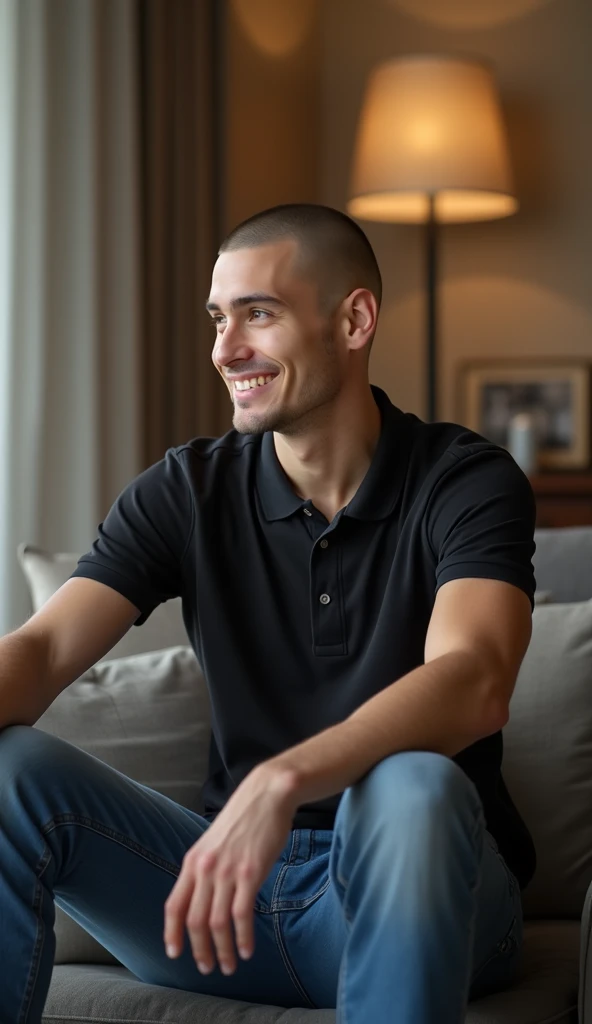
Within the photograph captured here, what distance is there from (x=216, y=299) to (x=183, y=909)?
0.80 m

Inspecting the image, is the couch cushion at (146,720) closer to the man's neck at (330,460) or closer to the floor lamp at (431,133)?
the man's neck at (330,460)

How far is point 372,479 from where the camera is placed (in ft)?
5.28

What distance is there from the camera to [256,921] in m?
1.41

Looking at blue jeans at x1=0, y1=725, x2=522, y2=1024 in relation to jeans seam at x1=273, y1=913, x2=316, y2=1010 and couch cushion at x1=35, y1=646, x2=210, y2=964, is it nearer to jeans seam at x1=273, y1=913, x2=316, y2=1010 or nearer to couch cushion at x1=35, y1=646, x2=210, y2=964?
jeans seam at x1=273, y1=913, x2=316, y2=1010

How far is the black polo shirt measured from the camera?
152 cm

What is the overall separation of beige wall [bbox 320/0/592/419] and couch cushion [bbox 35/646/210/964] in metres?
2.28

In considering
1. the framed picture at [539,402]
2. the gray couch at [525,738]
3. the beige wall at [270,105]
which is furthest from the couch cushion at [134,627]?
the framed picture at [539,402]

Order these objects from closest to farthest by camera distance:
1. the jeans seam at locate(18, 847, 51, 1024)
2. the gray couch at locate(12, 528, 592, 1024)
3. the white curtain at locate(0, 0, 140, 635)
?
1. the jeans seam at locate(18, 847, 51, 1024)
2. the gray couch at locate(12, 528, 592, 1024)
3. the white curtain at locate(0, 0, 140, 635)

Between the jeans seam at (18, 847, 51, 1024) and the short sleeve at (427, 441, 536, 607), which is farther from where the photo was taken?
the short sleeve at (427, 441, 536, 607)

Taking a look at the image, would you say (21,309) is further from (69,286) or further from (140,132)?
(140,132)

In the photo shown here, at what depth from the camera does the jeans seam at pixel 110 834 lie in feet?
4.26

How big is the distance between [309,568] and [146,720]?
359 millimetres

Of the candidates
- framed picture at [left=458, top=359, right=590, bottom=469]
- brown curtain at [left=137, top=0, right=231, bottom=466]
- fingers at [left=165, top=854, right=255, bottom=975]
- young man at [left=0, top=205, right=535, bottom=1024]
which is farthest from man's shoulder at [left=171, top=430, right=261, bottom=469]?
framed picture at [left=458, top=359, right=590, bottom=469]

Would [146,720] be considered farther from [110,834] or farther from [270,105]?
[270,105]
